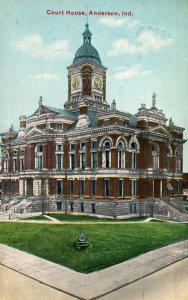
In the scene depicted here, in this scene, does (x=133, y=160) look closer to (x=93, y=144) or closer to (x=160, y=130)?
(x=160, y=130)

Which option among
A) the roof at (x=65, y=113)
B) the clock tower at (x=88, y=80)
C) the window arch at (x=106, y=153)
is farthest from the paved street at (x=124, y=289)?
A: the clock tower at (x=88, y=80)

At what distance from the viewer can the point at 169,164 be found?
1262 inches

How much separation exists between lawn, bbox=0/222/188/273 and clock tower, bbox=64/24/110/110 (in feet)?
56.1

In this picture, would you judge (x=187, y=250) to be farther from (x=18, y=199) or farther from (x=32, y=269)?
(x=18, y=199)

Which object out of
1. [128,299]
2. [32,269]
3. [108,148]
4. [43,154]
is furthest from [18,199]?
[128,299]

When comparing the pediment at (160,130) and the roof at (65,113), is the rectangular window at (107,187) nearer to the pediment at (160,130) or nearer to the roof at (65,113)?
the pediment at (160,130)

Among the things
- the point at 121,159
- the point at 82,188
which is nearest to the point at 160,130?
the point at 121,159

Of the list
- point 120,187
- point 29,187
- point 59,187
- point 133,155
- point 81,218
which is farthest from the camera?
point 29,187

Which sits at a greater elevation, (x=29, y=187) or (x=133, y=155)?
(x=133, y=155)

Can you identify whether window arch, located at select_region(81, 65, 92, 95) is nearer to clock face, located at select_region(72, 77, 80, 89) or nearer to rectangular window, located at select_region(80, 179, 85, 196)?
clock face, located at select_region(72, 77, 80, 89)

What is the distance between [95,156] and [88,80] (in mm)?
11601

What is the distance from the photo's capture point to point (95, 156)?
2952 cm

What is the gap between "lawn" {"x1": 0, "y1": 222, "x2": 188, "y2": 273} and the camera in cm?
1526

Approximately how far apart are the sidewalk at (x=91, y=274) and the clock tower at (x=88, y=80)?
21.8m
